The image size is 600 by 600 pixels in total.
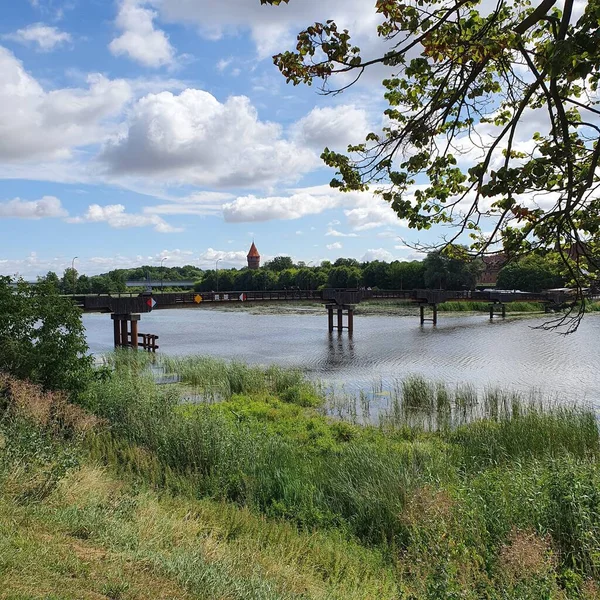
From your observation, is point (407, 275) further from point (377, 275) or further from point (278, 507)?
point (278, 507)

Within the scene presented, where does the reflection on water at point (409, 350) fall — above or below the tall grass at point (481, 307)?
below

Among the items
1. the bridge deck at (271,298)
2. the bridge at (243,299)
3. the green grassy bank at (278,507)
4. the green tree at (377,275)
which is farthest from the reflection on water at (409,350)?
the green tree at (377,275)

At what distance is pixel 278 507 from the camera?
8547 millimetres

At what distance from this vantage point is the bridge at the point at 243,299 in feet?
108

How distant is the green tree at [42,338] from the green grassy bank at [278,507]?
0.88 m

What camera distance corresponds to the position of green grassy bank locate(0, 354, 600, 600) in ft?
16.6

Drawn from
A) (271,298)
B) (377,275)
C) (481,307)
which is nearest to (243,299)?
(271,298)

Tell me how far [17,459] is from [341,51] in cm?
655

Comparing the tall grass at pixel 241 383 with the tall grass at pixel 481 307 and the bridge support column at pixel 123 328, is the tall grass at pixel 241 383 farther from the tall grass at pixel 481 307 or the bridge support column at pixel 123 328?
the tall grass at pixel 481 307

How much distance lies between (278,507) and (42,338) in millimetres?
7732

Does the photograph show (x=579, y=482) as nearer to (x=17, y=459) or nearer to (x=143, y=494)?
(x=143, y=494)

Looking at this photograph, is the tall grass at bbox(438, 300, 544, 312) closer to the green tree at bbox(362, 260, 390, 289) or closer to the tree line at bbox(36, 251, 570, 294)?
the tree line at bbox(36, 251, 570, 294)

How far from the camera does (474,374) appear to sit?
2562 centimetres

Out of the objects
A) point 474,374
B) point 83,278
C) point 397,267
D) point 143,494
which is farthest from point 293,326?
point 83,278
